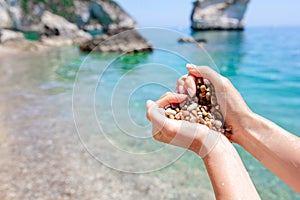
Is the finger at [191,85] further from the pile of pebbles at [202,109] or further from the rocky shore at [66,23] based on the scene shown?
the rocky shore at [66,23]

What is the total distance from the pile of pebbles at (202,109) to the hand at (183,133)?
81 millimetres

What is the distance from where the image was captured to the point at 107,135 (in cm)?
501

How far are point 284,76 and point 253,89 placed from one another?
12.5 ft

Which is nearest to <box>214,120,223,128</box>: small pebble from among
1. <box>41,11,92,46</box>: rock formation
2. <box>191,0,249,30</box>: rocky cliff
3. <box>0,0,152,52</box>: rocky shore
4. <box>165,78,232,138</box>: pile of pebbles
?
<box>165,78,232,138</box>: pile of pebbles

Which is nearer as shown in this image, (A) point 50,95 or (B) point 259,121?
(B) point 259,121

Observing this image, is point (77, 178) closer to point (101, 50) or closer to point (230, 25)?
point (101, 50)

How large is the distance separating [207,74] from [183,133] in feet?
1.70

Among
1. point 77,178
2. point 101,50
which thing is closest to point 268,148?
point 77,178

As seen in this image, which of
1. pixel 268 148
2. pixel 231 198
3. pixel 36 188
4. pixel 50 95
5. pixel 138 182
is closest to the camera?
pixel 231 198

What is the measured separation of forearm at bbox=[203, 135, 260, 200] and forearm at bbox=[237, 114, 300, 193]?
0.26m

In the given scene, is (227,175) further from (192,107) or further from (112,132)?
(112,132)

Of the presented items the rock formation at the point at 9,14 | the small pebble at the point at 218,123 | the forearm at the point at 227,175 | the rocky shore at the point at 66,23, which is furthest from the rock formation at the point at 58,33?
the forearm at the point at 227,175

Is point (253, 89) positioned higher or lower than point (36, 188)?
lower

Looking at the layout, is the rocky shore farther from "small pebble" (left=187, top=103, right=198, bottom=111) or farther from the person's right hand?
"small pebble" (left=187, top=103, right=198, bottom=111)
